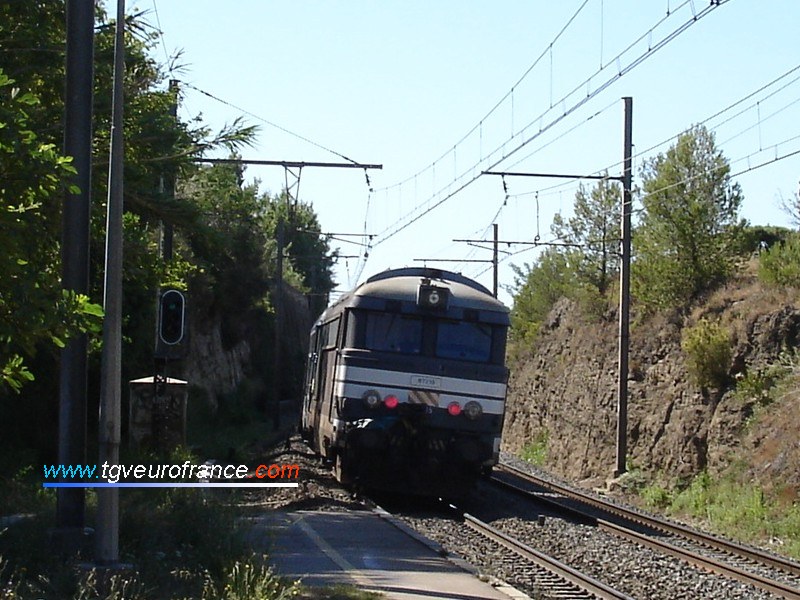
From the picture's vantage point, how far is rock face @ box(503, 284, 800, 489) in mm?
23281

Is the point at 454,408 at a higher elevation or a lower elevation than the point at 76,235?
lower

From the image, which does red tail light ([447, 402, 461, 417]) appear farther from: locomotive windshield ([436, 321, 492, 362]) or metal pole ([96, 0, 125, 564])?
metal pole ([96, 0, 125, 564])

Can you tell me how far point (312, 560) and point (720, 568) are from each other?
494cm

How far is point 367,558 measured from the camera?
41.5ft

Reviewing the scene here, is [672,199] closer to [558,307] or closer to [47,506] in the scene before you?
[558,307]

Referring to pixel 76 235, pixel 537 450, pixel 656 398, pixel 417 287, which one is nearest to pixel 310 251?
pixel 537 450

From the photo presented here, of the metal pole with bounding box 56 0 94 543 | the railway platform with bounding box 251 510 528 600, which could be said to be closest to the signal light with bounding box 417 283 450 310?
the railway platform with bounding box 251 510 528 600

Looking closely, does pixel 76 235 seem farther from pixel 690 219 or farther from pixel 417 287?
pixel 690 219

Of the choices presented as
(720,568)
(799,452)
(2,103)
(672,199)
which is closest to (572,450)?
(672,199)

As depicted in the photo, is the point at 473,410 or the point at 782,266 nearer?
the point at 473,410

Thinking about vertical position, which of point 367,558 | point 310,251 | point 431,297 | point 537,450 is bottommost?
point 537,450

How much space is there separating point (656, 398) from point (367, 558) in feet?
53.3

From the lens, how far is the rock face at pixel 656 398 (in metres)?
23.3

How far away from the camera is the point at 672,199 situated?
1088 inches
